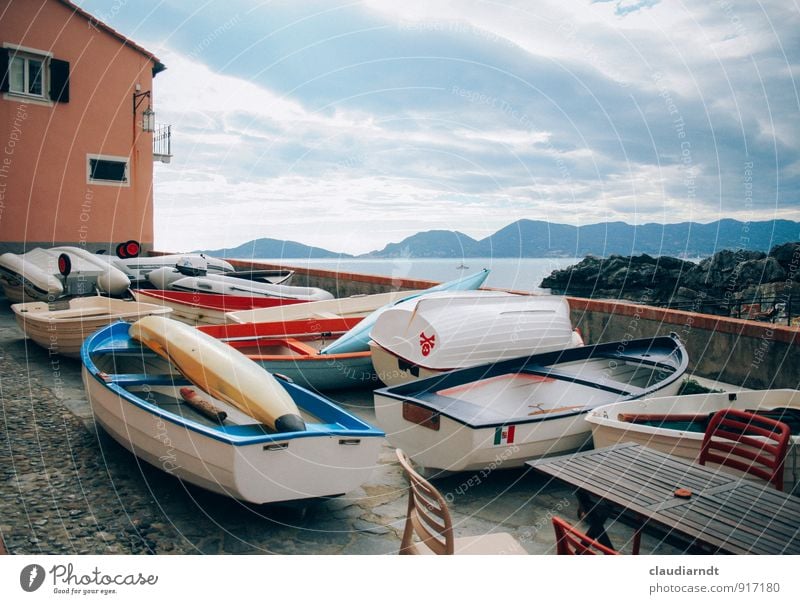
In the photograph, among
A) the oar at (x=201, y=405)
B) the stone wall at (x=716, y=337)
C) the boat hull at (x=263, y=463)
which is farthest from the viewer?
the stone wall at (x=716, y=337)

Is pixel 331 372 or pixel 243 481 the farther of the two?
pixel 331 372

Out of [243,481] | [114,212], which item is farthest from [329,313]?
[114,212]

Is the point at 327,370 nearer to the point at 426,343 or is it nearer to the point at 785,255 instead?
the point at 426,343

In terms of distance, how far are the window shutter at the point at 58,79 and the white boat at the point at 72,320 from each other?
702 centimetres

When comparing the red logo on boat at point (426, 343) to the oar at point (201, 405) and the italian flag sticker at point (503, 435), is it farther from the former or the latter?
the oar at point (201, 405)

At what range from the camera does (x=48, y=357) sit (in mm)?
6164

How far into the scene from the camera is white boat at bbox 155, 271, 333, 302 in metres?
8.85

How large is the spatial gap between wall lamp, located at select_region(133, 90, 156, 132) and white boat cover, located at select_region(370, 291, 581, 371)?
10.8m

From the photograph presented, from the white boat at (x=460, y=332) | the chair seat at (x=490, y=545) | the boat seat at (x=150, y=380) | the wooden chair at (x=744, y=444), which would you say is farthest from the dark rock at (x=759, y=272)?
the chair seat at (x=490, y=545)

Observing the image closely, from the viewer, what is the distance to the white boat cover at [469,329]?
4.57 m

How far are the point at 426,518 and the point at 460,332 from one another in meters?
2.69

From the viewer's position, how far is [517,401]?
4293 mm
